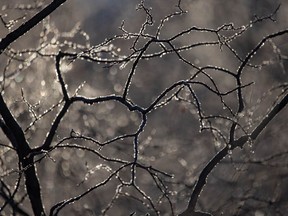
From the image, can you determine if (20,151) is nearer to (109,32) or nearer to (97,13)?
(109,32)

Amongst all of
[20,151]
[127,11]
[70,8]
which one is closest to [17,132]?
[20,151]

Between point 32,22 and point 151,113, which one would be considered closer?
point 32,22

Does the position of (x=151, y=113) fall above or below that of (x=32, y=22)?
above

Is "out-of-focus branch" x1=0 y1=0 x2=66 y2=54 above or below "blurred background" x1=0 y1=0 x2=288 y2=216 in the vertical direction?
below

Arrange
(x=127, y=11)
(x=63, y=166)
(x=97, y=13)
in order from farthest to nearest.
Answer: (x=97, y=13) → (x=127, y=11) → (x=63, y=166)

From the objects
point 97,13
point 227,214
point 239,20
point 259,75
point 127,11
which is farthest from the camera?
point 97,13

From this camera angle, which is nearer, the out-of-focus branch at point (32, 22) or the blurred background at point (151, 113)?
the out-of-focus branch at point (32, 22)

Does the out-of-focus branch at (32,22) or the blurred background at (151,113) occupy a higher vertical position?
the blurred background at (151,113)

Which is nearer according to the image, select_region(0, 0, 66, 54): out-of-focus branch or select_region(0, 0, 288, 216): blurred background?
select_region(0, 0, 66, 54): out-of-focus branch
